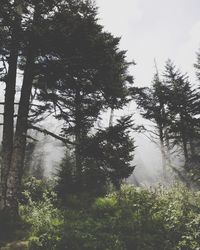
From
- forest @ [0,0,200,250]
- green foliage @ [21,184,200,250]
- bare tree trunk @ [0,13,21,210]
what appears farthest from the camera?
bare tree trunk @ [0,13,21,210]

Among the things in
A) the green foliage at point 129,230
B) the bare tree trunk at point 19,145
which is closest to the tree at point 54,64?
the bare tree trunk at point 19,145

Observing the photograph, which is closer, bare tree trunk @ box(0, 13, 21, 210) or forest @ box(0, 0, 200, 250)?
forest @ box(0, 0, 200, 250)

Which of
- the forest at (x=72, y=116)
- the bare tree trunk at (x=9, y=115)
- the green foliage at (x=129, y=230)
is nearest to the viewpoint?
the green foliage at (x=129, y=230)

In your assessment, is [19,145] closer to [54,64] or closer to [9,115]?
[9,115]

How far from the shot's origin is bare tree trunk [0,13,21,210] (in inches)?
444

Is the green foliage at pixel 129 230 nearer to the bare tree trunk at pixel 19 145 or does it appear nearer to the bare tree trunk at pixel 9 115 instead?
the bare tree trunk at pixel 19 145

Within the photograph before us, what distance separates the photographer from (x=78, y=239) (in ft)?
26.2

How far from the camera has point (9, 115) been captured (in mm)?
11695

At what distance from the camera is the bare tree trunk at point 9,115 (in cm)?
1129

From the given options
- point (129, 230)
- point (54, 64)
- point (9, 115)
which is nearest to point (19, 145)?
point (9, 115)

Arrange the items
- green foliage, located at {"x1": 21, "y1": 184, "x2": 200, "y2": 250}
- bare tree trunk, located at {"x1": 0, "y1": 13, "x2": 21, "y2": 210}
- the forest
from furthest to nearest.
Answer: bare tree trunk, located at {"x1": 0, "y1": 13, "x2": 21, "y2": 210}, the forest, green foliage, located at {"x1": 21, "y1": 184, "x2": 200, "y2": 250}

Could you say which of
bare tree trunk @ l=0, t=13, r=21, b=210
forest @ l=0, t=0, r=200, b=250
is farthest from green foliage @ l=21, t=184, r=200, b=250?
bare tree trunk @ l=0, t=13, r=21, b=210

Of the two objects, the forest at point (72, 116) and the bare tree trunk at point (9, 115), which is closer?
the forest at point (72, 116)

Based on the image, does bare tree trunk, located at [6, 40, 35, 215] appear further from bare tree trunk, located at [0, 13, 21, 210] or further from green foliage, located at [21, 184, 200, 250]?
green foliage, located at [21, 184, 200, 250]
